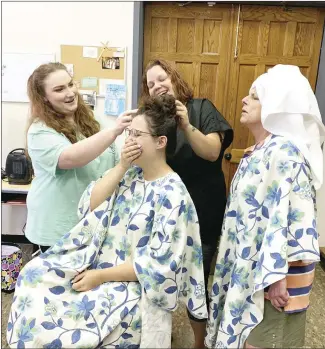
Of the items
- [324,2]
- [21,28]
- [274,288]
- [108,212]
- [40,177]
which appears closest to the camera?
[274,288]

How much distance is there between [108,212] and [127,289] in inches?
11.4

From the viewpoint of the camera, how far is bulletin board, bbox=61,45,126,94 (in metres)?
2.58

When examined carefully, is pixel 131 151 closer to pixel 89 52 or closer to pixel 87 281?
pixel 87 281

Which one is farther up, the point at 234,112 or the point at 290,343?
the point at 234,112

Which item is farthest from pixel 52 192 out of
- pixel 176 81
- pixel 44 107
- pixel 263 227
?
pixel 263 227

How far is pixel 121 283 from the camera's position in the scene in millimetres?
1177

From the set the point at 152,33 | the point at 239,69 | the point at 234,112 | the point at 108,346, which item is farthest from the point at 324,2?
the point at 108,346

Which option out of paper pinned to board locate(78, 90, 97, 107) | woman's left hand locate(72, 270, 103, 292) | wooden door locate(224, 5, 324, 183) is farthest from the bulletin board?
woman's left hand locate(72, 270, 103, 292)

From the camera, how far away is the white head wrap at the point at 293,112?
1.07m

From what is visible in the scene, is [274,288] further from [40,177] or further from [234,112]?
[234,112]

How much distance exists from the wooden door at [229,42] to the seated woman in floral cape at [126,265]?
1574mm

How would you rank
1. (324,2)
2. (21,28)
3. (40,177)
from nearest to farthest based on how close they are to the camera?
(40,177), (324,2), (21,28)

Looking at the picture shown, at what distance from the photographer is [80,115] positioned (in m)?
1.51

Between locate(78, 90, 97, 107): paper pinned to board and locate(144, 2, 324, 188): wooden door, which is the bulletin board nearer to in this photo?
locate(78, 90, 97, 107): paper pinned to board
